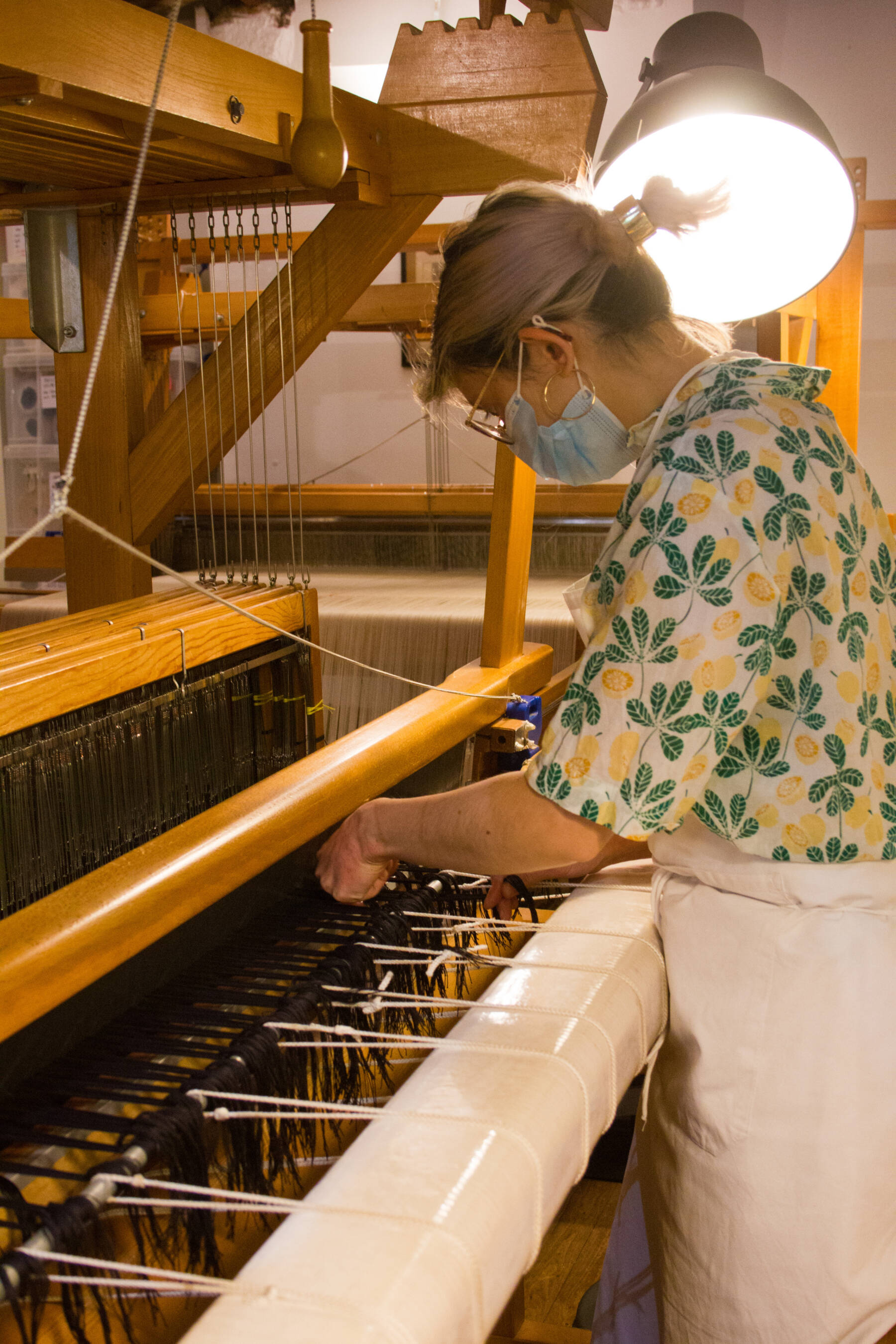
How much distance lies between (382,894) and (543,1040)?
44 cm

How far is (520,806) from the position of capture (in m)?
1.12

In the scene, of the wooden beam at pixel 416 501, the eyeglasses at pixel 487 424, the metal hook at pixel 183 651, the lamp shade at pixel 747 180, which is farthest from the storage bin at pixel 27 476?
the eyeglasses at pixel 487 424

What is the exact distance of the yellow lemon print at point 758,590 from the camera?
3.33ft

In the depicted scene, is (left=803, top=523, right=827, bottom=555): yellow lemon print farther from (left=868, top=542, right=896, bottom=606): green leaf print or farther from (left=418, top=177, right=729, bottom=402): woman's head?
(left=418, top=177, right=729, bottom=402): woman's head

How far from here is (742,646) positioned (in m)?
1.02

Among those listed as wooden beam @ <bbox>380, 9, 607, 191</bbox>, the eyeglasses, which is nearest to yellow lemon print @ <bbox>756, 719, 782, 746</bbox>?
the eyeglasses

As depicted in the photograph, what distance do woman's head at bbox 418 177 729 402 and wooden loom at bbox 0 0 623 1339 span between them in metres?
0.35

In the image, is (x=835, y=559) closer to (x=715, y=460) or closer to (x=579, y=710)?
(x=715, y=460)

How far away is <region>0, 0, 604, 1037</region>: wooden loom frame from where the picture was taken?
105 cm

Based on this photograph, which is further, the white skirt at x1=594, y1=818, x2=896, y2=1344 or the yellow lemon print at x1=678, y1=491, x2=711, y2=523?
the white skirt at x1=594, y1=818, x2=896, y2=1344

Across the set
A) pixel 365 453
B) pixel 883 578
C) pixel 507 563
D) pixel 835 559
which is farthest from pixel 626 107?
pixel 835 559

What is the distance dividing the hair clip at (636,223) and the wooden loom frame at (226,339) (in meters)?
0.47

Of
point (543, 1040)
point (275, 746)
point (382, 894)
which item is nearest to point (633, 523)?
point (543, 1040)

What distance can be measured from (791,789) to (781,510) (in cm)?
27
